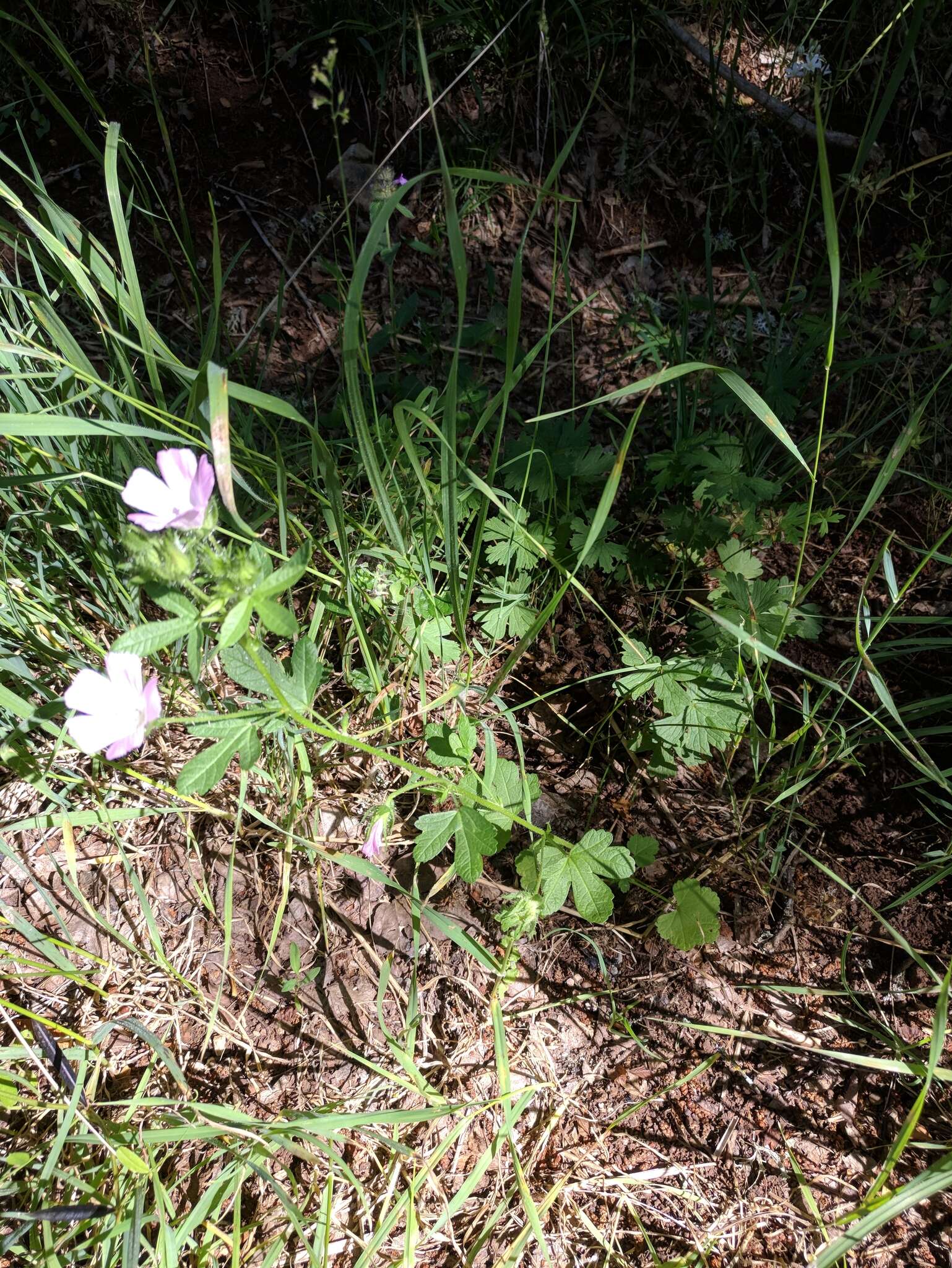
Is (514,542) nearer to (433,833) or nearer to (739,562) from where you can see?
(739,562)

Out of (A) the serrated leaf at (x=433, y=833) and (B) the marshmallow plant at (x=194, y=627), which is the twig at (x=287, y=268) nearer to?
(B) the marshmallow plant at (x=194, y=627)

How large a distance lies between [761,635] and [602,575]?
451 millimetres

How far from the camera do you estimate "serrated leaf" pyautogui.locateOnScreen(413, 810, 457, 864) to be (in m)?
1.41

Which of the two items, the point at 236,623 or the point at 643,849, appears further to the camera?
the point at 643,849

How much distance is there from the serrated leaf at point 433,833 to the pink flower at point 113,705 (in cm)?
51

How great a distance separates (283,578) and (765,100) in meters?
2.38

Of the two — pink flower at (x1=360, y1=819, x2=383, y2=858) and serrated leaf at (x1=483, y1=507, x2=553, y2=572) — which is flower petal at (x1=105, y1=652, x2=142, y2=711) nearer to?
pink flower at (x1=360, y1=819, x2=383, y2=858)

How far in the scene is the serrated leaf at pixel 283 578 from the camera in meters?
1.02

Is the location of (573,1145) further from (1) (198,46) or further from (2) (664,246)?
(1) (198,46)

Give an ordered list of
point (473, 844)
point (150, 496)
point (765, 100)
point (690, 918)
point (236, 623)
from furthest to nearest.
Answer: point (765, 100) < point (690, 918) < point (473, 844) < point (150, 496) < point (236, 623)

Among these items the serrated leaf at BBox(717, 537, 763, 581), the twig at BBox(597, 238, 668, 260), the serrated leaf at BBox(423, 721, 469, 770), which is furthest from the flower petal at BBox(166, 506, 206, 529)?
the twig at BBox(597, 238, 668, 260)

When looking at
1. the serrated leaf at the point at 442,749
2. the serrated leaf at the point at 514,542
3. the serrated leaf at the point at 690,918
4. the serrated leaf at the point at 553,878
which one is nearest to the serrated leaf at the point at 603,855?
the serrated leaf at the point at 553,878

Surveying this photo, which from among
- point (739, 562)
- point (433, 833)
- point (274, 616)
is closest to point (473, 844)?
point (433, 833)

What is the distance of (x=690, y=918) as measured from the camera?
1516 millimetres
